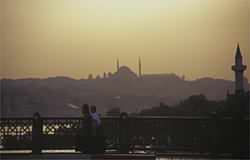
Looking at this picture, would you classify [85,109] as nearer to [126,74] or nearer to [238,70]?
[126,74]

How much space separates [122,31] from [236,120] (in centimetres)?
156

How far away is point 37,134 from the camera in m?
12.0

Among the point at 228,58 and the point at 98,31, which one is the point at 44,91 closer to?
the point at 98,31

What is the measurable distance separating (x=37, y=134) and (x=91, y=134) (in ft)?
2.40

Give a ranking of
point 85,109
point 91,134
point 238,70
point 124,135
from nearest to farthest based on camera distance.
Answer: point 238,70 → point 91,134 → point 85,109 → point 124,135

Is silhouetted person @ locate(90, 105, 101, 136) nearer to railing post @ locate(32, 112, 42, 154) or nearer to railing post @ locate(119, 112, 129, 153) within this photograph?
railing post @ locate(119, 112, 129, 153)

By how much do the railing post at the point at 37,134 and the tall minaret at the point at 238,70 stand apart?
2.16m

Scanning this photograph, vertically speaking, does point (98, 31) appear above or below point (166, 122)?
above

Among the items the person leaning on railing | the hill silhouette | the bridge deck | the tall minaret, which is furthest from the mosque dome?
the tall minaret

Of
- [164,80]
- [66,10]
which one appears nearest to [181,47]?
[164,80]

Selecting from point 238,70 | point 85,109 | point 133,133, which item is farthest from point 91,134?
point 238,70

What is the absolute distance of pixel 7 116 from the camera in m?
11.8

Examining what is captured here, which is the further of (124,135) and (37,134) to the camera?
(124,135)

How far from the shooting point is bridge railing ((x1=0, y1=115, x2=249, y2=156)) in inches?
469
